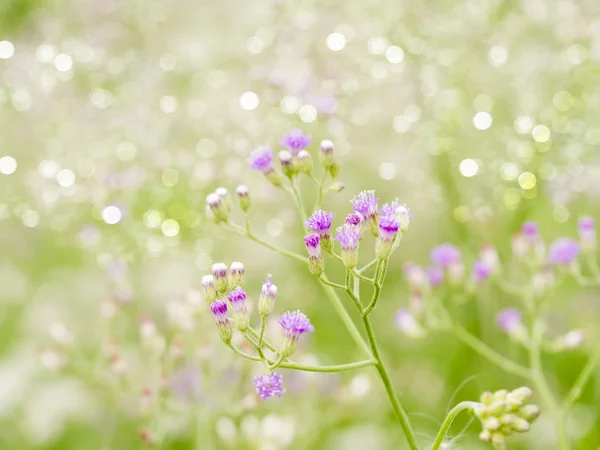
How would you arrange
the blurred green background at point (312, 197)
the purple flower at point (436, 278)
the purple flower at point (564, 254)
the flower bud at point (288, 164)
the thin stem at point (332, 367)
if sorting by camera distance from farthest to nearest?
the blurred green background at point (312, 197) → the purple flower at point (436, 278) → the purple flower at point (564, 254) → the flower bud at point (288, 164) → the thin stem at point (332, 367)

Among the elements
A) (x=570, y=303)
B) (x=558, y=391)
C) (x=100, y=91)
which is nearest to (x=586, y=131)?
(x=570, y=303)

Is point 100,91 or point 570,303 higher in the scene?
point 100,91

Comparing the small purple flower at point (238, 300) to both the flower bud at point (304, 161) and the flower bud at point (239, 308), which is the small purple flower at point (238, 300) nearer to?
the flower bud at point (239, 308)

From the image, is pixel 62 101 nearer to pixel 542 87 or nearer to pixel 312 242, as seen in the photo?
pixel 542 87

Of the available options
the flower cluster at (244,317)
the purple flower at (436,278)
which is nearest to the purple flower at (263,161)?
the flower cluster at (244,317)

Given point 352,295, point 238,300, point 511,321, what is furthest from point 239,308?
point 511,321

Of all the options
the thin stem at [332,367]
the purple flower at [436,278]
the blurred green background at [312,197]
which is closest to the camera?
the thin stem at [332,367]

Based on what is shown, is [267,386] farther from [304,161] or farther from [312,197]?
[312,197]

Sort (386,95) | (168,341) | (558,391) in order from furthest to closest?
(386,95), (168,341), (558,391)
